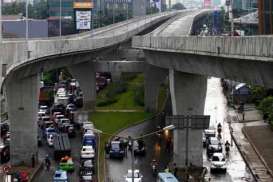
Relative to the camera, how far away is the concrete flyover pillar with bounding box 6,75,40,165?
186 ft

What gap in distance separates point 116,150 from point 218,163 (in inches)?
336

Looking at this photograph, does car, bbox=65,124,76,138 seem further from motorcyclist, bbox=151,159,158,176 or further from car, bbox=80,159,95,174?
car, bbox=80,159,95,174

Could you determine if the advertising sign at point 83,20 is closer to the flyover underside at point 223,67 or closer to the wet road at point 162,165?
the wet road at point 162,165

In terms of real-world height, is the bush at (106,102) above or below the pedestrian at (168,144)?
above

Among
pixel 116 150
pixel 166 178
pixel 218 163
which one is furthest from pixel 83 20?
pixel 166 178

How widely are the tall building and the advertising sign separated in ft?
107

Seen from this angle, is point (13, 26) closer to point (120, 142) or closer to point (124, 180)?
point (120, 142)

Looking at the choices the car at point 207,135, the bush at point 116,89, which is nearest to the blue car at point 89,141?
the car at point 207,135

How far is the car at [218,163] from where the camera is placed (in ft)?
171

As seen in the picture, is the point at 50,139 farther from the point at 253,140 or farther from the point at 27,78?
the point at 253,140

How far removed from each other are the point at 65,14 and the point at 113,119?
82.1m

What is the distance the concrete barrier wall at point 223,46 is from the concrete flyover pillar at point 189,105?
2594 mm

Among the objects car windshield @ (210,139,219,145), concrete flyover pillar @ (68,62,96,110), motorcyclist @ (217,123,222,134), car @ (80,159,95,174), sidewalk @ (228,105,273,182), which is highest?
concrete flyover pillar @ (68,62,96,110)

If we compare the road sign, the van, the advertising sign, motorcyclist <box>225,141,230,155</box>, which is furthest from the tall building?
the van
